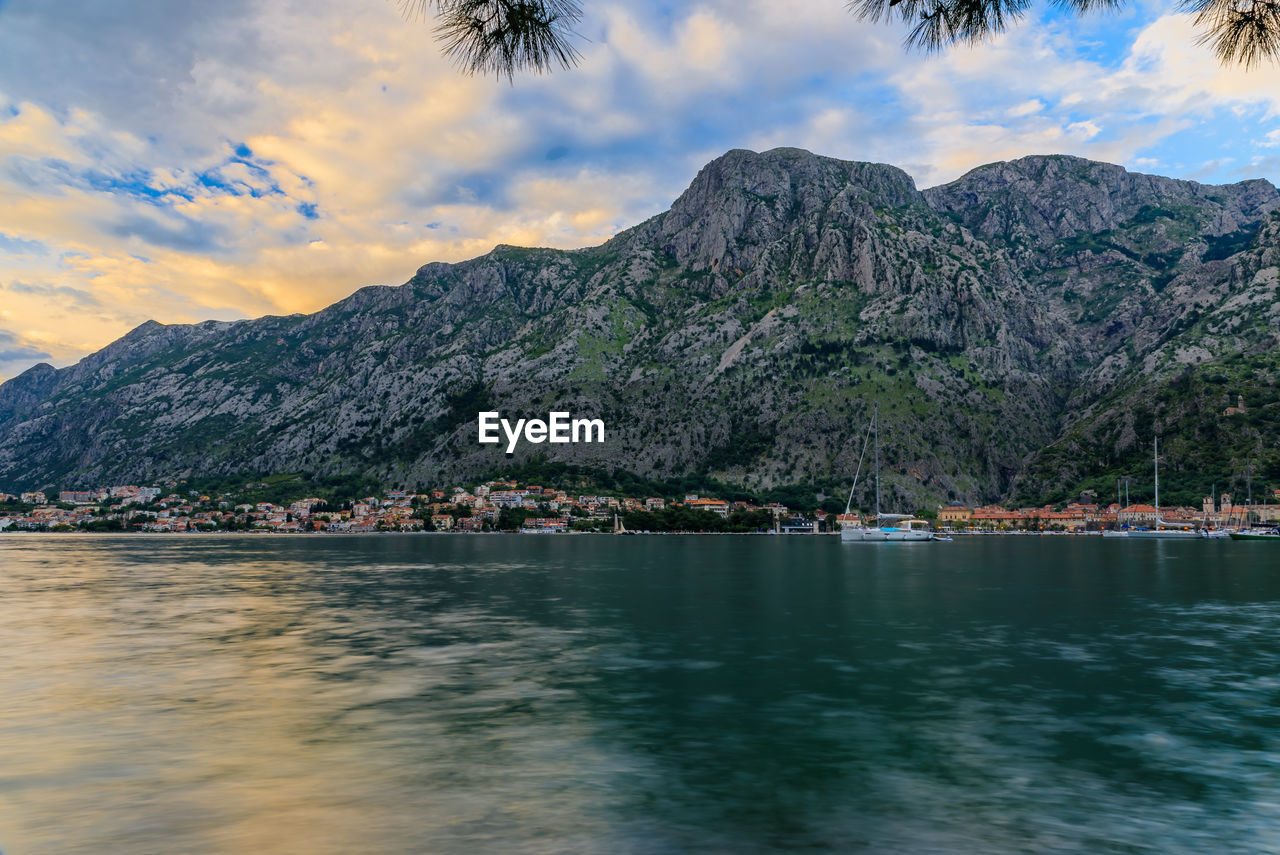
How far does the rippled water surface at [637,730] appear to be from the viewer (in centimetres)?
1244

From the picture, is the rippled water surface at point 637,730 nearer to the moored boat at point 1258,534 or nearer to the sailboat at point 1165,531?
the moored boat at point 1258,534

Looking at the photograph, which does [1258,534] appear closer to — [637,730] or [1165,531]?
[1165,531]

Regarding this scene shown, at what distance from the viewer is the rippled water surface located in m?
12.4

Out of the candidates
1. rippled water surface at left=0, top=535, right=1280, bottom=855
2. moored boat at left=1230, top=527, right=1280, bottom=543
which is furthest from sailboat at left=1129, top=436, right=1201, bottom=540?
rippled water surface at left=0, top=535, right=1280, bottom=855

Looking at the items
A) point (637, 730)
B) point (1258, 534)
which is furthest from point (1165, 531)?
point (637, 730)

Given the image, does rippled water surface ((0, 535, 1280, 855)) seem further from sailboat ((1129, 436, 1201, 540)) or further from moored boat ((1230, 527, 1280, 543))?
sailboat ((1129, 436, 1201, 540))

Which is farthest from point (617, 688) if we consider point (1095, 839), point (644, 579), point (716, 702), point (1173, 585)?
point (1173, 585)

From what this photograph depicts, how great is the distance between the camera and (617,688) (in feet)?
81.5

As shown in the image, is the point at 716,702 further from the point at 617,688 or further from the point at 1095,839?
the point at 1095,839

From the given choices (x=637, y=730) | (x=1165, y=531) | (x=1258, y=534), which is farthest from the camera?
(x=1165, y=531)

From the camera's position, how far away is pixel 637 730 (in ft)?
63.3

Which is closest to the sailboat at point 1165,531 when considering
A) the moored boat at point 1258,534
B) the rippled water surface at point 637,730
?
the moored boat at point 1258,534

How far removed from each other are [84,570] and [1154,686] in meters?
99.1

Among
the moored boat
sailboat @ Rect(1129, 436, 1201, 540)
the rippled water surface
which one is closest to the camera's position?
the rippled water surface
